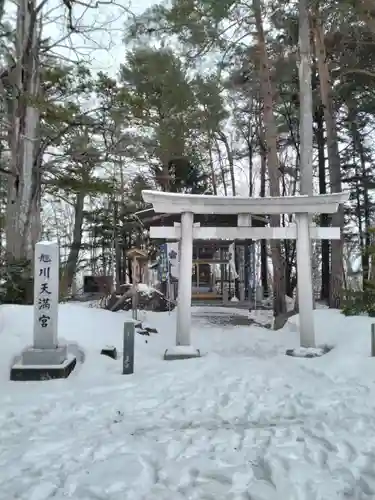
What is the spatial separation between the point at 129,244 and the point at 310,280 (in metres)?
18.7

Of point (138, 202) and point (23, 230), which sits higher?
point (138, 202)

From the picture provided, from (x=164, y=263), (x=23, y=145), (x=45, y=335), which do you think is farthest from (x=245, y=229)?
(x=164, y=263)

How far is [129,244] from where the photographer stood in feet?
83.8

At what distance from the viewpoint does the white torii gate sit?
302 inches

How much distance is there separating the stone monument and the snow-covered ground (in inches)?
8.5

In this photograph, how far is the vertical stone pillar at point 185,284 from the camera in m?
7.65

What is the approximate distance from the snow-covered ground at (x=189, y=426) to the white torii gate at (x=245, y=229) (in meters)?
0.88

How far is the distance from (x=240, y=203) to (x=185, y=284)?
6.16 feet

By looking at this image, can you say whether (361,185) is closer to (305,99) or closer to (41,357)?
(305,99)

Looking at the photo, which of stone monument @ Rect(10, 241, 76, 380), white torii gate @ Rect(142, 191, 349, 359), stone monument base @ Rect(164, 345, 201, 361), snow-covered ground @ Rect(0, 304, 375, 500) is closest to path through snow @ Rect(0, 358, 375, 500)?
snow-covered ground @ Rect(0, 304, 375, 500)

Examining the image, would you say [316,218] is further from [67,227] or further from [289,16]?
[67,227]

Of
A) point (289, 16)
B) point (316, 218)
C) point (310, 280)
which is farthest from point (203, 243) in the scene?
point (310, 280)

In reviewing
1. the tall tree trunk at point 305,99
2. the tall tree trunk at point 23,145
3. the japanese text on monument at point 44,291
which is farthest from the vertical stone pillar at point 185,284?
the tall tree trunk at point 23,145

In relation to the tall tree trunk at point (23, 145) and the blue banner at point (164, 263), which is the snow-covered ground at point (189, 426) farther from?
the blue banner at point (164, 263)
